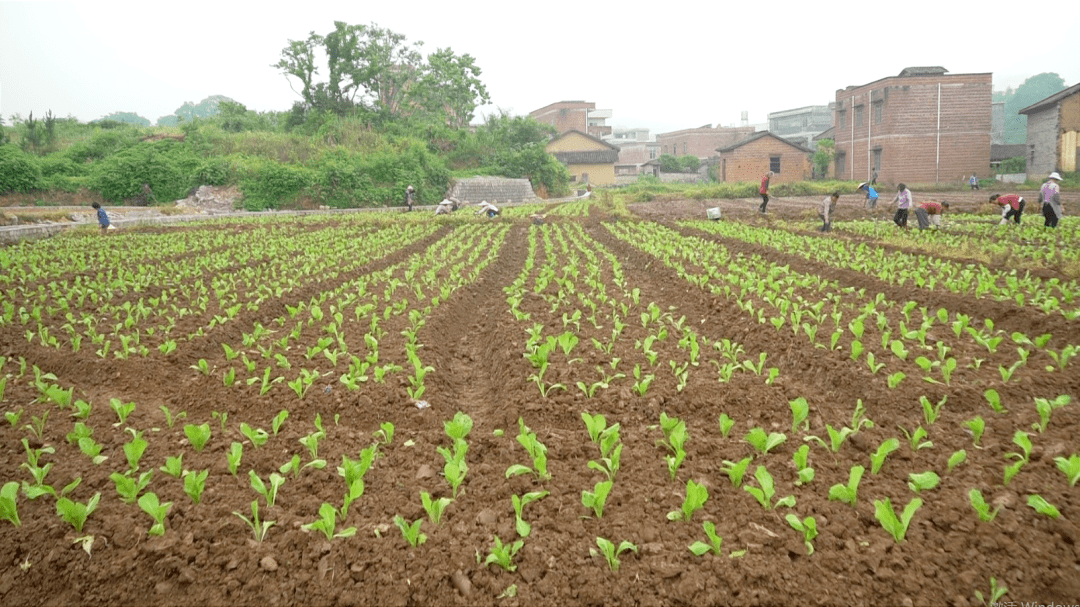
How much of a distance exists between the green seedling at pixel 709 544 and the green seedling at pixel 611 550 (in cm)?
26

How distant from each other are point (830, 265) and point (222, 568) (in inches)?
408

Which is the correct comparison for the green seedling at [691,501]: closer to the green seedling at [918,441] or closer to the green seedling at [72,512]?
the green seedling at [918,441]

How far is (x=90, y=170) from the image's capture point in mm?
30047

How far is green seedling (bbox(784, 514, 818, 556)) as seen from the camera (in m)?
2.66

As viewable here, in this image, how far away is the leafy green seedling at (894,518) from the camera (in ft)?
8.67

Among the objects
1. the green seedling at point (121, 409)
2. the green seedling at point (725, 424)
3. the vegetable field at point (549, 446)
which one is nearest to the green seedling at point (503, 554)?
the vegetable field at point (549, 446)

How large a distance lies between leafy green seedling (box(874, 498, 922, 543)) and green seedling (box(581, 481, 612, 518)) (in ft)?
4.04

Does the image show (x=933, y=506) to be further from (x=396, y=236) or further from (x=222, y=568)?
(x=396, y=236)

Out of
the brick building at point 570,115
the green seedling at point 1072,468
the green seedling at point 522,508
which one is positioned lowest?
the green seedling at point 522,508

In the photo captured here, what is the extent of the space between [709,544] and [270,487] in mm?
2410

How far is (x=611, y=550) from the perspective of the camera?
2621mm

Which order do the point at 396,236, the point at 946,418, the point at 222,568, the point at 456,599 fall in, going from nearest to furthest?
the point at 456,599 → the point at 222,568 → the point at 946,418 → the point at 396,236

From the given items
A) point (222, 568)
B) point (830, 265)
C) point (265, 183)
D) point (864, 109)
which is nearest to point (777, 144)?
point (864, 109)

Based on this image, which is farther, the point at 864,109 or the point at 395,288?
the point at 864,109
